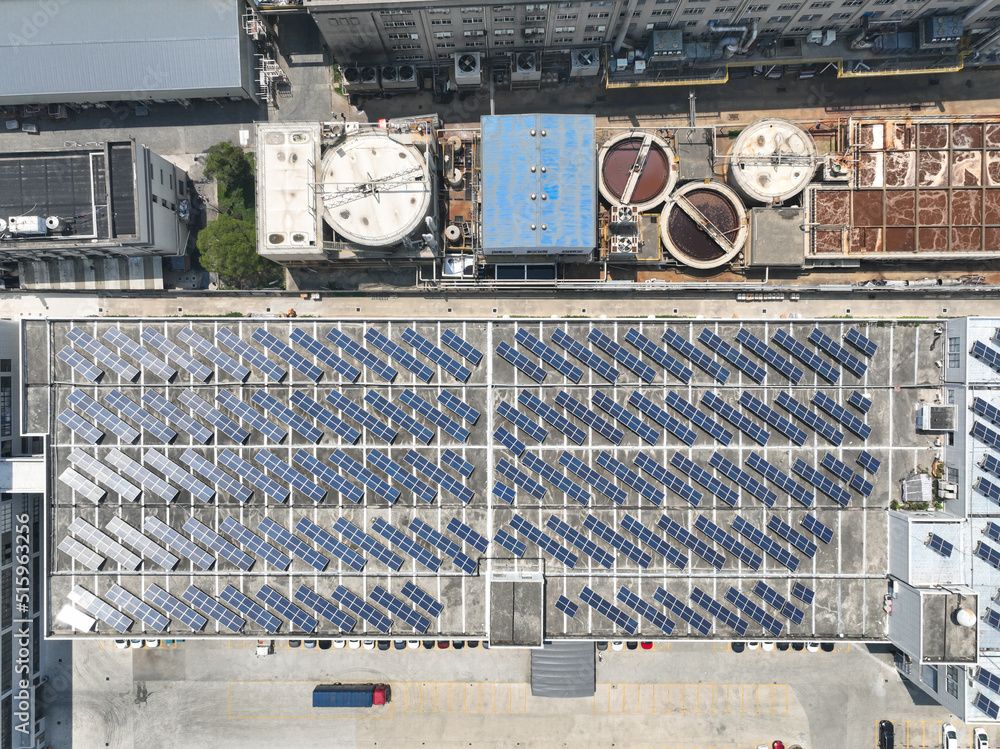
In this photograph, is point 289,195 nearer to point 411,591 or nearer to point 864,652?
point 411,591

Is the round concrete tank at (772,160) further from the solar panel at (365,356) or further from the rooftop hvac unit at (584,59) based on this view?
the solar panel at (365,356)

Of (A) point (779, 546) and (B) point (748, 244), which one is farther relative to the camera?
(B) point (748, 244)

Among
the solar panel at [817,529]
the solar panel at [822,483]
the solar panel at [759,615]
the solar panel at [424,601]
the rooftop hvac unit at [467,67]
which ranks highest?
the rooftop hvac unit at [467,67]

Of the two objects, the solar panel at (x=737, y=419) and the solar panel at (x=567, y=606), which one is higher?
the solar panel at (x=737, y=419)

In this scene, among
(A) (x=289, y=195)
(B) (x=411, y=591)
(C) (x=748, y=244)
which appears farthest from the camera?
(C) (x=748, y=244)

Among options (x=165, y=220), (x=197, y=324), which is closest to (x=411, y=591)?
(x=197, y=324)

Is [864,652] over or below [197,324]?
below

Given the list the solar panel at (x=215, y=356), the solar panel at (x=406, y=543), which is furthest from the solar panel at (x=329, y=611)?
the solar panel at (x=215, y=356)
